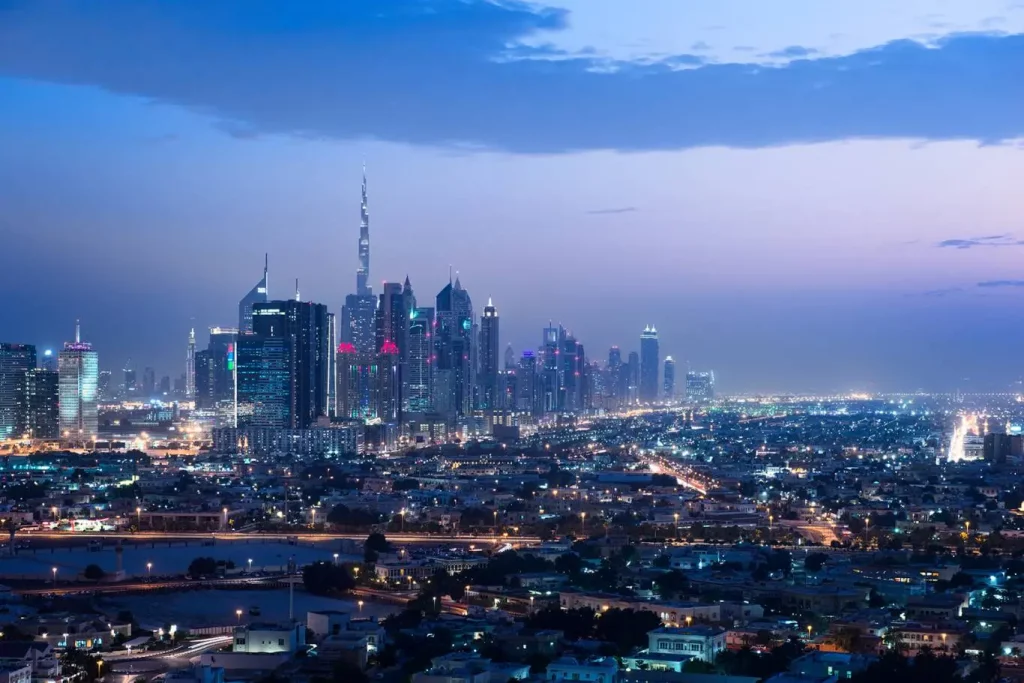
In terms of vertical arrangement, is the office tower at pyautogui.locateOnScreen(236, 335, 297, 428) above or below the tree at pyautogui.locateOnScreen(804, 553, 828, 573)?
above

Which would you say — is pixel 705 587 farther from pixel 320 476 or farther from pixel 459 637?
pixel 320 476

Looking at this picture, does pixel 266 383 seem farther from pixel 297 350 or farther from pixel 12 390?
pixel 12 390

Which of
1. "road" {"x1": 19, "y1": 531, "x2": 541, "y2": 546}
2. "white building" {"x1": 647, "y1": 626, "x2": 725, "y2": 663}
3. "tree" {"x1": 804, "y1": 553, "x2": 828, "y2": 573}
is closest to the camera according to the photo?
"white building" {"x1": 647, "y1": 626, "x2": 725, "y2": 663}

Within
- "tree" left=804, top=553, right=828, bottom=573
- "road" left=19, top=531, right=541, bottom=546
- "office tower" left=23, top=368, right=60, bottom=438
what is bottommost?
"road" left=19, top=531, right=541, bottom=546

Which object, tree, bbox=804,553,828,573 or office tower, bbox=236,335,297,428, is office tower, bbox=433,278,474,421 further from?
tree, bbox=804,553,828,573

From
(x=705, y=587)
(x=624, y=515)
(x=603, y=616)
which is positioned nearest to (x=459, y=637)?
(x=603, y=616)

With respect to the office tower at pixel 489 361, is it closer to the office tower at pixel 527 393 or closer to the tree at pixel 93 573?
the office tower at pixel 527 393

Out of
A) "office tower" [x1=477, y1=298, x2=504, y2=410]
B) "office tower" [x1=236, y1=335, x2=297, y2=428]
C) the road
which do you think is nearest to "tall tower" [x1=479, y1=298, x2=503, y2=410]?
"office tower" [x1=477, y1=298, x2=504, y2=410]
